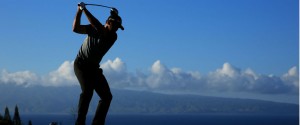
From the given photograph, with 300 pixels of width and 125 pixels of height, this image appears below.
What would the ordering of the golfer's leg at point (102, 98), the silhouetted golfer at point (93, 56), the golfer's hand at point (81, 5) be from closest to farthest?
the golfer's hand at point (81, 5), the silhouetted golfer at point (93, 56), the golfer's leg at point (102, 98)

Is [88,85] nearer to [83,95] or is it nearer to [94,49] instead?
[83,95]

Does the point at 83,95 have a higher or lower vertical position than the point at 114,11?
lower

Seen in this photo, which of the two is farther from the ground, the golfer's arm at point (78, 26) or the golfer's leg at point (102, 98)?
the golfer's arm at point (78, 26)

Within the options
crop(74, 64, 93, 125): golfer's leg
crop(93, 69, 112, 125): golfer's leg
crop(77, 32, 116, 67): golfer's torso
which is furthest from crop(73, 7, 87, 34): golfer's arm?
crop(93, 69, 112, 125): golfer's leg

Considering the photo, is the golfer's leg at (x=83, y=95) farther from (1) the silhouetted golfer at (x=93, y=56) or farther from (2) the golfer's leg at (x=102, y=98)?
(2) the golfer's leg at (x=102, y=98)

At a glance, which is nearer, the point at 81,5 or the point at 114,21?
the point at 81,5

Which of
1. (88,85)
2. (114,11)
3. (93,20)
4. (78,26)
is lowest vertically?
(88,85)

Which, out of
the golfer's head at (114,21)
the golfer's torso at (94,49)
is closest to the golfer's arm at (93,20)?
the golfer's torso at (94,49)

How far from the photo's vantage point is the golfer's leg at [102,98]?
1194 cm

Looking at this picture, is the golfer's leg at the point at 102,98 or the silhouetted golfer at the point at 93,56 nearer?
the silhouetted golfer at the point at 93,56

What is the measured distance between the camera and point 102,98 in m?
12.1

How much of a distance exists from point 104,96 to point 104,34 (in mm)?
1216

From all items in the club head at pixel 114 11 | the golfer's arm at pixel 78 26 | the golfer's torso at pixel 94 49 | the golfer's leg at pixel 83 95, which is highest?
the club head at pixel 114 11

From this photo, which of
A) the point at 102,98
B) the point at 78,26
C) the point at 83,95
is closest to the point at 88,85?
the point at 83,95
